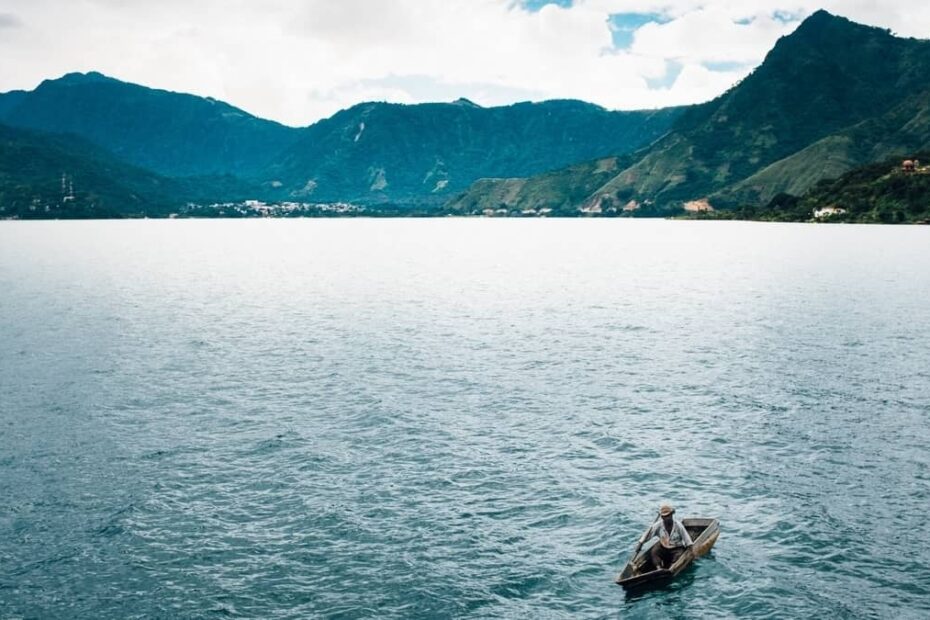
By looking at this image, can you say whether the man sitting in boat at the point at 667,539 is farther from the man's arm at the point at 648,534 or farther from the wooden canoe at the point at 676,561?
the wooden canoe at the point at 676,561

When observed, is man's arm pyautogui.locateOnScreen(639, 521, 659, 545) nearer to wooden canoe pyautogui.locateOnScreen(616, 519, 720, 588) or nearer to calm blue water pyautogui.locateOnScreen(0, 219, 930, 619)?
wooden canoe pyautogui.locateOnScreen(616, 519, 720, 588)

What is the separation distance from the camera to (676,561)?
32.7 meters

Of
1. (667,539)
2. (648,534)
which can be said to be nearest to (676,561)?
(667,539)

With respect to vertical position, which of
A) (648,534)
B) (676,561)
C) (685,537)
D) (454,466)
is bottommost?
(454,466)

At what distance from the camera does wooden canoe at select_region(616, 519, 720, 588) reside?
31953 mm

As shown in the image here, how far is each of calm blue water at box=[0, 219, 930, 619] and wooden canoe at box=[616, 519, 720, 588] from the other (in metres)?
0.82

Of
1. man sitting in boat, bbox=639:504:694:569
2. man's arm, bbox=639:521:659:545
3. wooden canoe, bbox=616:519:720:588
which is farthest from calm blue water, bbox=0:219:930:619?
man's arm, bbox=639:521:659:545

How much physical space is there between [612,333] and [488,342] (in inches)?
748

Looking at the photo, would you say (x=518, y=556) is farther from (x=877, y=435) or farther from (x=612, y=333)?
(x=612, y=333)

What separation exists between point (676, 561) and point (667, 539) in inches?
41.8

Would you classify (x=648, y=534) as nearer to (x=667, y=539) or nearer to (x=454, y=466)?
(x=667, y=539)

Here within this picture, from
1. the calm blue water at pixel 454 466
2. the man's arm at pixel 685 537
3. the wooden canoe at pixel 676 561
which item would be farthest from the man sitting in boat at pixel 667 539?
the calm blue water at pixel 454 466

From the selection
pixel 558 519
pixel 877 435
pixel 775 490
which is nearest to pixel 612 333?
pixel 877 435

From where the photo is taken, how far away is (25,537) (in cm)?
3581
